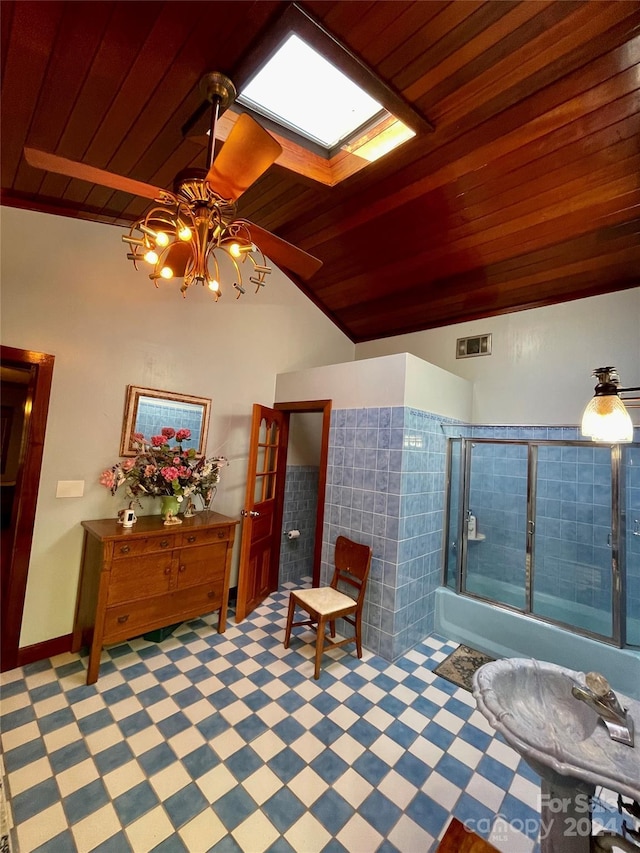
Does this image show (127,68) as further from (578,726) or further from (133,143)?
(578,726)

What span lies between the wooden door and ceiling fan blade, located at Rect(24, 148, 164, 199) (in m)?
1.77

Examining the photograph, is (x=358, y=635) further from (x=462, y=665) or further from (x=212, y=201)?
(x=212, y=201)

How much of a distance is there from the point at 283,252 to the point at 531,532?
2996 millimetres

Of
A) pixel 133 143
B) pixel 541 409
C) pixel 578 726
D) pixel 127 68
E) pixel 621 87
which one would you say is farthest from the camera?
pixel 541 409

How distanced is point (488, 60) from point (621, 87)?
65 centimetres

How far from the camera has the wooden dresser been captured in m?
2.13

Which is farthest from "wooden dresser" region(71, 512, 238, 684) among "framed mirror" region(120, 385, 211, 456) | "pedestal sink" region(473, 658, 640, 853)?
"pedestal sink" region(473, 658, 640, 853)

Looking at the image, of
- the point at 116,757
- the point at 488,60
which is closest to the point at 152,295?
the point at 488,60

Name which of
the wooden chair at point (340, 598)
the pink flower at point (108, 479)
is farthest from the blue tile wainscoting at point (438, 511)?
the pink flower at point (108, 479)

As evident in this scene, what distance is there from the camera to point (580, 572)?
3088mm

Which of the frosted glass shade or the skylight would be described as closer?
the frosted glass shade

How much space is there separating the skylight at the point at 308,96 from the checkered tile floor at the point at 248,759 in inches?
127

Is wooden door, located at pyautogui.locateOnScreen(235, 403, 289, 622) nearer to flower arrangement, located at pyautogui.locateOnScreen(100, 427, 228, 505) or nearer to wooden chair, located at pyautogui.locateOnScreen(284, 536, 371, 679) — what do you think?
flower arrangement, located at pyautogui.locateOnScreen(100, 427, 228, 505)

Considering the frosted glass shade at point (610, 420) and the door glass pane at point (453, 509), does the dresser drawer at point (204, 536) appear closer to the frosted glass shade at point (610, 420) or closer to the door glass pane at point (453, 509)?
the door glass pane at point (453, 509)
